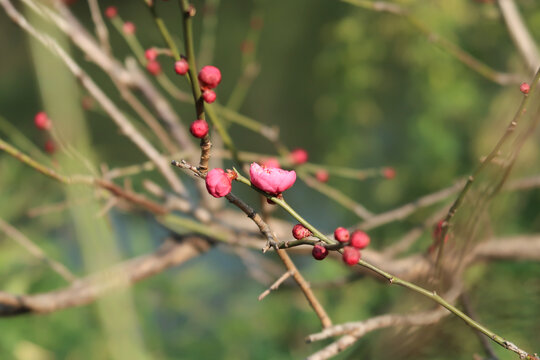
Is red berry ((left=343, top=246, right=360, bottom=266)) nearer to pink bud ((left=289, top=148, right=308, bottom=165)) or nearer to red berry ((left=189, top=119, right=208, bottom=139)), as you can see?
red berry ((left=189, top=119, right=208, bottom=139))

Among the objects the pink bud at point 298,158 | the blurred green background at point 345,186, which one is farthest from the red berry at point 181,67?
the blurred green background at point 345,186

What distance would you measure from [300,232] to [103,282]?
17.3 inches

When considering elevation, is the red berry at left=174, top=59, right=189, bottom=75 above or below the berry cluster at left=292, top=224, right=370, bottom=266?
above

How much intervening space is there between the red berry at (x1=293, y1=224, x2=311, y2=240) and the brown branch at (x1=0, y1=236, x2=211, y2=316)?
0.20 metres

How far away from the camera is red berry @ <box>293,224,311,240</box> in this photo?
0.31m

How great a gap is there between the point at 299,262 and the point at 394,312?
9.81 ft

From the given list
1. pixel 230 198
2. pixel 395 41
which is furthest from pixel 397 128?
pixel 230 198

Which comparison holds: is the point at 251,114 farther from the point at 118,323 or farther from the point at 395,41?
the point at 118,323

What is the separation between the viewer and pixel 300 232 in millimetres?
317

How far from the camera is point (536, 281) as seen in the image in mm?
470

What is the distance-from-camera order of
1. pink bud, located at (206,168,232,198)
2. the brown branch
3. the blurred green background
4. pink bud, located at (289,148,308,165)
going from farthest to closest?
the blurred green background, pink bud, located at (289,148,308,165), the brown branch, pink bud, located at (206,168,232,198)

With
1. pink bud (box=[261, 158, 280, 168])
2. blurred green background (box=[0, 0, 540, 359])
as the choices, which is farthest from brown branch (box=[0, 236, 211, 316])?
blurred green background (box=[0, 0, 540, 359])

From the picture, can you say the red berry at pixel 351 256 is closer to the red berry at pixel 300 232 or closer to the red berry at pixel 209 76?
the red berry at pixel 300 232

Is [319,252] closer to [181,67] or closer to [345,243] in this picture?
[345,243]
